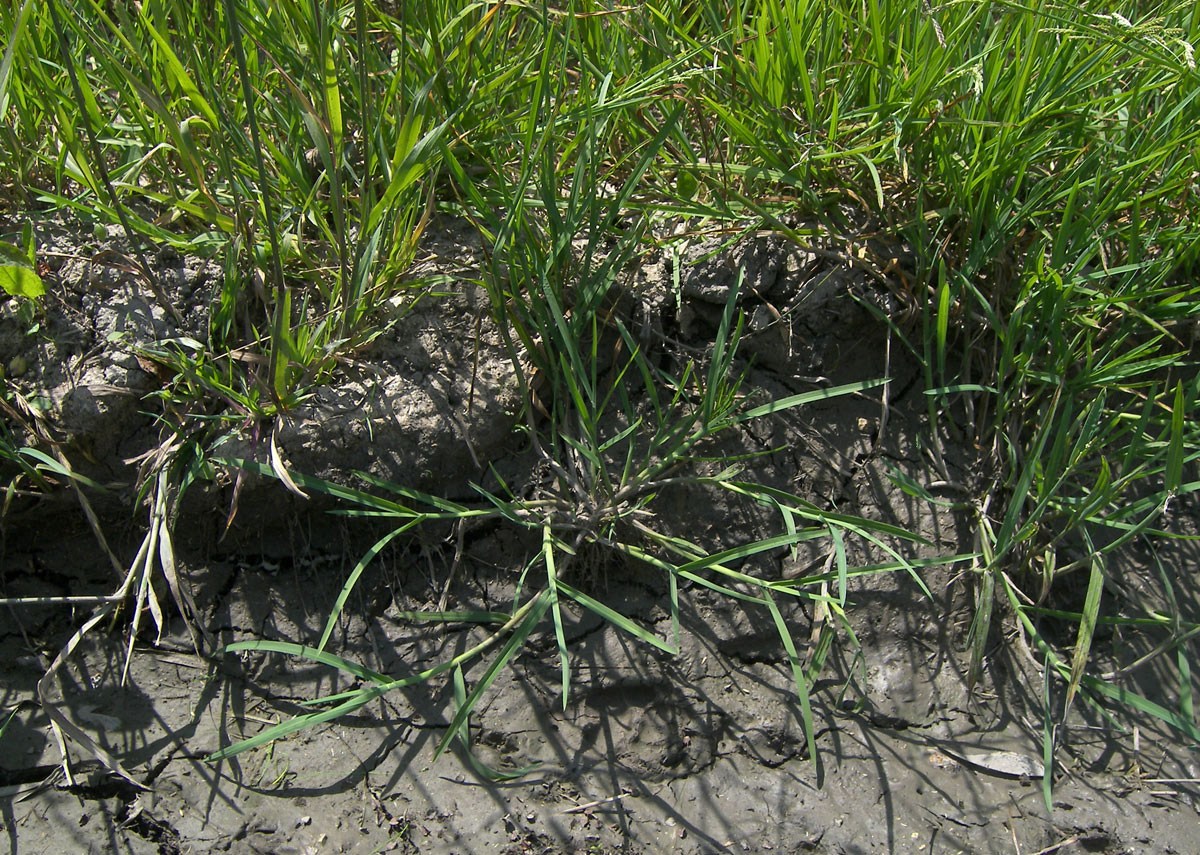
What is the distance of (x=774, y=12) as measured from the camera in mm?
1561

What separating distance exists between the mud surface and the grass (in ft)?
0.19

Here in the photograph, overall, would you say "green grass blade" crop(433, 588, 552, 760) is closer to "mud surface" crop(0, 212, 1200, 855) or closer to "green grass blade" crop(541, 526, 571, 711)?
"green grass blade" crop(541, 526, 571, 711)

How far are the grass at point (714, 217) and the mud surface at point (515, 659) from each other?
0.06 meters

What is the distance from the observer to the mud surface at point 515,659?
141 centimetres

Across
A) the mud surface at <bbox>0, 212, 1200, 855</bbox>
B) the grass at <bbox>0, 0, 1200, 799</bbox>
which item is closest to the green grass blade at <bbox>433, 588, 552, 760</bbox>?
the grass at <bbox>0, 0, 1200, 799</bbox>

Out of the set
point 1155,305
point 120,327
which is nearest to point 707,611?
point 1155,305

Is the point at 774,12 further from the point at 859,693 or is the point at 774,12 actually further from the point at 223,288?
the point at 859,693

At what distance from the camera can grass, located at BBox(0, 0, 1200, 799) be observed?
1491mm

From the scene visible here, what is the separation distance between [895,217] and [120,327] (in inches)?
56.8

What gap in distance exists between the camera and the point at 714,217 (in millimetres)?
1619

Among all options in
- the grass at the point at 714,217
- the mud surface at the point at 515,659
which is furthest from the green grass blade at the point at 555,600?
the mud surface at the point at 515,659

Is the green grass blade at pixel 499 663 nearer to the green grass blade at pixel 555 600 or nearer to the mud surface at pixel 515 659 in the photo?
the green grass blade at pixel 555 600

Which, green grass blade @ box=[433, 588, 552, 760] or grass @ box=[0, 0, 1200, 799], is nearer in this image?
green grass blade @ box=[433, 588, 552, 760]

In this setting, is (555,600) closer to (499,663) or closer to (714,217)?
(499,663)
